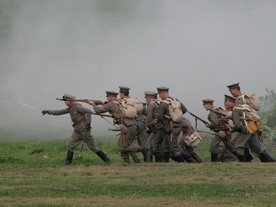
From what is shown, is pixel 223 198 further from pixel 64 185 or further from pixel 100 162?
pixel 100 162

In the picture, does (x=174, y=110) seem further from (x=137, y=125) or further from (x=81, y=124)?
(x=81, y=124)

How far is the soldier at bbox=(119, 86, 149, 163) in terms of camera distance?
88.1 feet

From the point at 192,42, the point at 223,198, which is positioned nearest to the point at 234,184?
the point at 223,198

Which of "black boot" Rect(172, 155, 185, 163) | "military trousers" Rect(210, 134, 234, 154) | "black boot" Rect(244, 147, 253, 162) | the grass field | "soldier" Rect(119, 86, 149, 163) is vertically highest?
"soldier" Rect(119, 86, 149, 163)

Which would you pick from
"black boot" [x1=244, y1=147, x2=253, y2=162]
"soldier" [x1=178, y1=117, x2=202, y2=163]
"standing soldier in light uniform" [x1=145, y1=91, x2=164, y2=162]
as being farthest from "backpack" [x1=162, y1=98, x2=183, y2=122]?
"black boot" [x1=244, y1=147, x2=253, y2=162]

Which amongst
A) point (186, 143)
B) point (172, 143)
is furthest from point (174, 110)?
point (186, 143)

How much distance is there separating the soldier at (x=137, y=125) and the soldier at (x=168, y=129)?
57cm

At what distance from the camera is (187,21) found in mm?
52875

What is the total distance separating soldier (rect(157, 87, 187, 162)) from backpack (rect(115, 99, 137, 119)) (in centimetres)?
65

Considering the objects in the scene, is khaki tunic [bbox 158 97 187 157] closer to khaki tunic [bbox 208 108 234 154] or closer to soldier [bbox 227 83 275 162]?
khaki tunic [bbox 208 108 234 154]

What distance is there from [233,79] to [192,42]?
459 cm

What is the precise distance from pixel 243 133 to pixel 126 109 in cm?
291

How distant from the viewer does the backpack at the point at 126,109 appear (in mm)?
26688

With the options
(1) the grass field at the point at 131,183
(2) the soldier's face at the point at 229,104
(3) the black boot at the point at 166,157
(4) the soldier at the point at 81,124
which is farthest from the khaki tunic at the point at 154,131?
(2) the soldier's face at the point at 229,104
